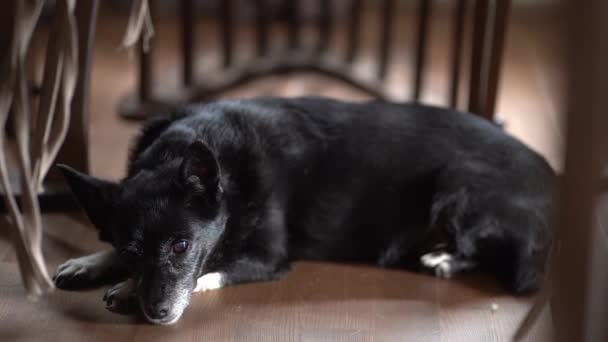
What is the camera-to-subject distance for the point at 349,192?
7.07 ft

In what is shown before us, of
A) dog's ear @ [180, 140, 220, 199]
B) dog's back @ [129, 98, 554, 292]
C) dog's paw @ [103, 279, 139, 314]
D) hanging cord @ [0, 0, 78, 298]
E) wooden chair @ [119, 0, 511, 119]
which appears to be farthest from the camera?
wooden chair @ [119, 0, 511, 119]

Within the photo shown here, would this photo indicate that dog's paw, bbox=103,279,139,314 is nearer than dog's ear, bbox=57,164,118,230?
No

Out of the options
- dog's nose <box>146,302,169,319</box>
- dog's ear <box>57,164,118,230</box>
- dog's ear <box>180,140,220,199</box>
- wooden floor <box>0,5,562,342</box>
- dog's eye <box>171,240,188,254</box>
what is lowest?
wooden floor <box>0,5,562,342</box>

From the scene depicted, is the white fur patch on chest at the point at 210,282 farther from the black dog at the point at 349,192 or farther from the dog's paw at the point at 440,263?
the dog's paw at the point at 440,263

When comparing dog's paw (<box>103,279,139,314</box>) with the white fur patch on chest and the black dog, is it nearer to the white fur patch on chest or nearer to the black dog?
the black dog

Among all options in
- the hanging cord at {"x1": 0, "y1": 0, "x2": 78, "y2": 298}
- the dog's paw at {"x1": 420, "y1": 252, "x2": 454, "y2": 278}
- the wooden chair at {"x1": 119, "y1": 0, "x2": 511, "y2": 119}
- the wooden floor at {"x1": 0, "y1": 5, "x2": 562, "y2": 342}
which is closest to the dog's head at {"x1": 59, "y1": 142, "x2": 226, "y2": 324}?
the wooden floor at {"x1": 0, "y1": 5, "x2": 562, "y2": 342}

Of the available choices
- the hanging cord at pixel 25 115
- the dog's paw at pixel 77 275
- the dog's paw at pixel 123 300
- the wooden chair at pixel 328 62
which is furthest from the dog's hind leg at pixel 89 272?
the wooden chair at pixel 328 62

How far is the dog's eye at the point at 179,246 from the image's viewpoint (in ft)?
6.07

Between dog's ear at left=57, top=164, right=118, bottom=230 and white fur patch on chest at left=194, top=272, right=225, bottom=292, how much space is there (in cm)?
27

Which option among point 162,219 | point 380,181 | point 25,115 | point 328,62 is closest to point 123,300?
point 162,219

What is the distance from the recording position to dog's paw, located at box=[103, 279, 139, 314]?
1.96 meters

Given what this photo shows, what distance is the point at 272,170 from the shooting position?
209 centimetres

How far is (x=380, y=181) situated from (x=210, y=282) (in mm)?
490

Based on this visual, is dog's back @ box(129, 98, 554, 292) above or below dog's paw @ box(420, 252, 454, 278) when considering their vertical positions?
above
